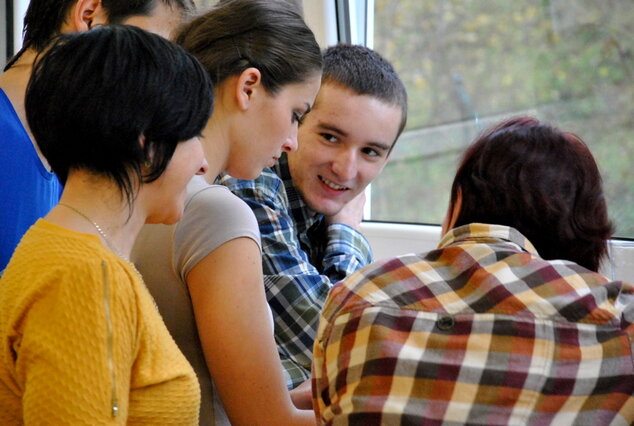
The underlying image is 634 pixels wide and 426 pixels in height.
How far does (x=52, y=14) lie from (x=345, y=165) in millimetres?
707

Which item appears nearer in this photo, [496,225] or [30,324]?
[30,324]

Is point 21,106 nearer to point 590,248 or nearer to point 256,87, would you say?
point 256,87

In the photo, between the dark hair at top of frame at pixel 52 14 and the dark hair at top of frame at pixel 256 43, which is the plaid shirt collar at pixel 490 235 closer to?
the dark hair at top of frame at pixel 256 43

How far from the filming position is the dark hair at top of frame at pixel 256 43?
1.56m

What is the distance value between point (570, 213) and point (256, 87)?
0.58 metres

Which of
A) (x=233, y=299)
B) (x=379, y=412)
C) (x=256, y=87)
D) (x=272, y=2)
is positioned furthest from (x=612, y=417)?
(x=272, y=2)

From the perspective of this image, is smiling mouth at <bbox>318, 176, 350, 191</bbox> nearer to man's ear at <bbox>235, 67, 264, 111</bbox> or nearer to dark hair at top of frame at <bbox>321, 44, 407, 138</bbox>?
dark hair at top of frame at <bbox>321, 44, 407, 138</bbox>

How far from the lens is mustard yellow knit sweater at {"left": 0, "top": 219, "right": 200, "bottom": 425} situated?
107cm

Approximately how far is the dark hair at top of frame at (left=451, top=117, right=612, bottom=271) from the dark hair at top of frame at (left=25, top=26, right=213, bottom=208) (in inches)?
17.8

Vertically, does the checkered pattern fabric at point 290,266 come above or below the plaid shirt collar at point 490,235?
below

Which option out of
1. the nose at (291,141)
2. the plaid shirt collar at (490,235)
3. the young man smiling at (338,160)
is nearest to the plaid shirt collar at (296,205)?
the young man smiling at (338,160)

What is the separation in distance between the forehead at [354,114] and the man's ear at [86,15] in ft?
1.82

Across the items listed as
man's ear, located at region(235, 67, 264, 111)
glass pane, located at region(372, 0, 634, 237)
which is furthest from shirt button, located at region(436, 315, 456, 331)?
glass pane, located at region(372, 0, 634, 237)

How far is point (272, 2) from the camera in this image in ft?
5.28
